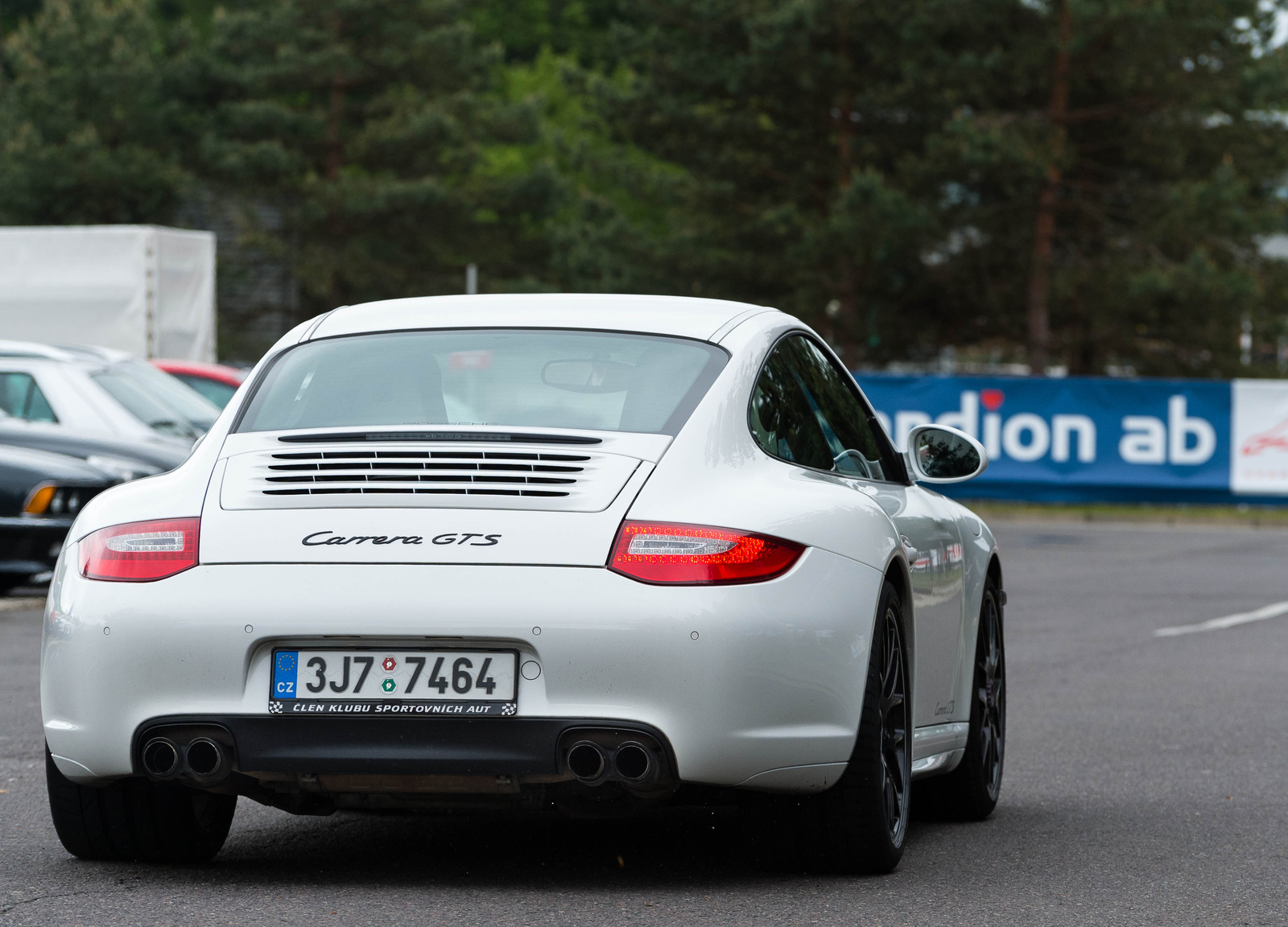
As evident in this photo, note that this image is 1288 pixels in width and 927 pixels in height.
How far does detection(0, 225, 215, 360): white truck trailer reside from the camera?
24047mm

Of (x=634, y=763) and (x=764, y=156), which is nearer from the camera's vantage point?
(x=634, y=763)

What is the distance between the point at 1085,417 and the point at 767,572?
23.1m

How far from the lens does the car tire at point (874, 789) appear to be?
15.9 feet

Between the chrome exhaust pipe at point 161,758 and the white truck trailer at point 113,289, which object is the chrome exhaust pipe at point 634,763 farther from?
the white truck trailer at point 113,289

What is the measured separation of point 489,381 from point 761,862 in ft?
4.59

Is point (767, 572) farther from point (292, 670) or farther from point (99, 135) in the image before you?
point (99, 135)

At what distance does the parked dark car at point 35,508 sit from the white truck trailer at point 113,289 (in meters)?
11.7

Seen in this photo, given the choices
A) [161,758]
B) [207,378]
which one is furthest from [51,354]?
[161,758]

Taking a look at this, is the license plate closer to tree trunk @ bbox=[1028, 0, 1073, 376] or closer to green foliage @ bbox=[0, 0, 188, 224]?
tree trunk @ bbox=[1028, 0, 1073, 376]

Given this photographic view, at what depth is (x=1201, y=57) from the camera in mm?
40781

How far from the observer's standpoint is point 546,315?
536 cm

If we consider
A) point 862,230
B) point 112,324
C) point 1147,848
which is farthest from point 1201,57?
point 1147,848

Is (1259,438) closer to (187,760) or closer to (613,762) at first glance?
(613,762)

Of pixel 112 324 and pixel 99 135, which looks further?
pixel 99 135
